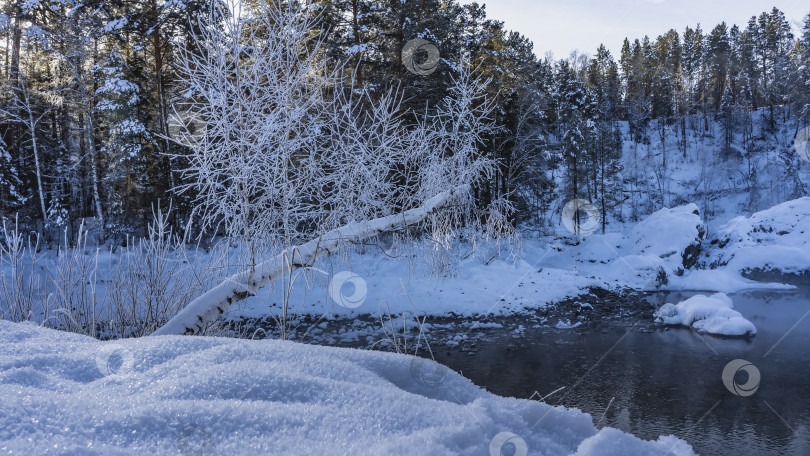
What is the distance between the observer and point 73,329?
5.89 m

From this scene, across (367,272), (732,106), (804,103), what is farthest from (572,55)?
(367,272)

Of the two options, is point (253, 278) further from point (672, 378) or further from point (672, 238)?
point (672, 238)

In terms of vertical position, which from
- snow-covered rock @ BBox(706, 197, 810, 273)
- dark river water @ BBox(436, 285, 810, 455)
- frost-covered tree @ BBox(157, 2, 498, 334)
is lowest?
dark river water @ BBox(436, 285, 810, 455)

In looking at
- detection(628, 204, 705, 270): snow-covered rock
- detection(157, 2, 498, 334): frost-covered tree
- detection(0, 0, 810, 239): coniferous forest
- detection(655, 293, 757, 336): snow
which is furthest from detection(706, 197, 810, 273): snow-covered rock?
detection(157, 2, 498, 334): frost-covered tree

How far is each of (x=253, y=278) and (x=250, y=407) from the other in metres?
3.57

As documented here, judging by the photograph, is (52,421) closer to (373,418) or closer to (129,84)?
(373,418)

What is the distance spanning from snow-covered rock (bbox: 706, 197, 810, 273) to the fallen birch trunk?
19.7 meters

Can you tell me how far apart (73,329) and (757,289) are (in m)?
21.0

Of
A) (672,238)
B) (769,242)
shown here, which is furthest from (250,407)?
(769,242)

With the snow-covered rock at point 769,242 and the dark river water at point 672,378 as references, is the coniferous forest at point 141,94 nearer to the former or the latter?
the dark river water at point 672,378

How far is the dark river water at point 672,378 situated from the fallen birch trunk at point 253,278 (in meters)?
3.96

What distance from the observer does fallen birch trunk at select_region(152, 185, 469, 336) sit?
181 inches

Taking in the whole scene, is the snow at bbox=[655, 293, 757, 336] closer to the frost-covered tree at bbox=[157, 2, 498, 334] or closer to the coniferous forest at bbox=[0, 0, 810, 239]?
the coniferous forest at bbox=[0, 0, 810, 239]

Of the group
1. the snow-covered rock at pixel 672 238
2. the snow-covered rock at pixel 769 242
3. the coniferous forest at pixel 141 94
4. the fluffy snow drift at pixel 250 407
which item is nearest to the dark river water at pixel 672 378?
the coniferous forest at pixel 141 94
